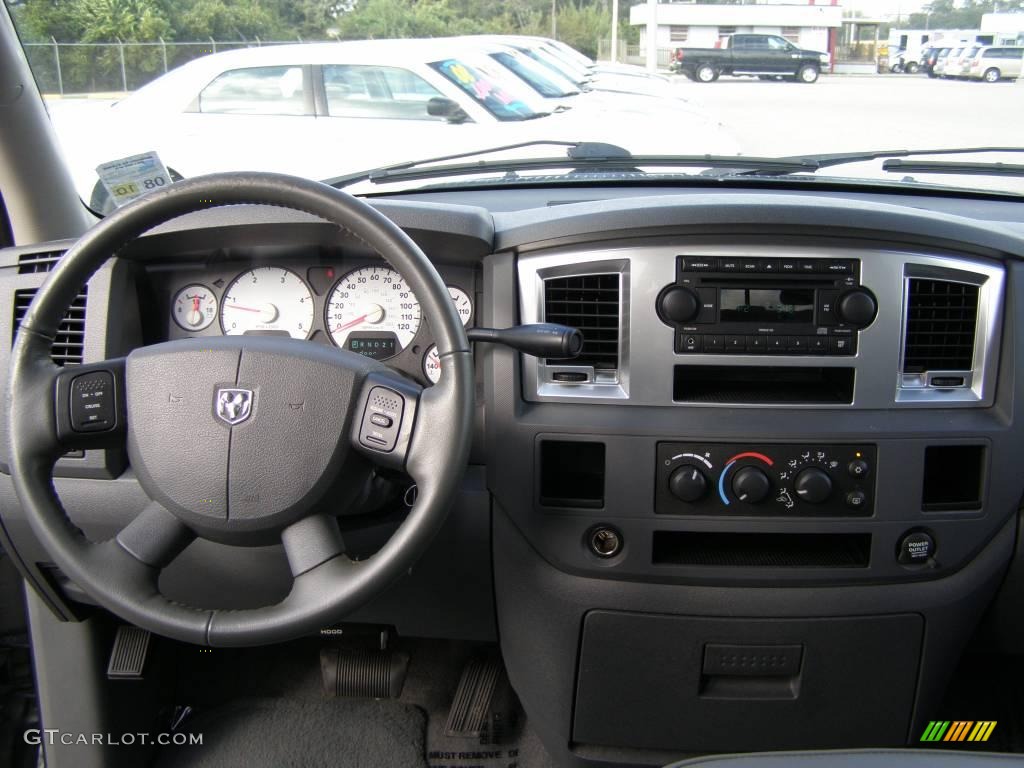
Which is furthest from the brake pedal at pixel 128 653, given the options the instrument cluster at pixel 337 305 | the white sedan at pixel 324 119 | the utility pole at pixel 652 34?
the utility pole at pixel 652 34

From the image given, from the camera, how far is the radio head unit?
188 cm

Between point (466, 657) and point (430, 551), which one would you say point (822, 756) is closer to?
point (430, 551)

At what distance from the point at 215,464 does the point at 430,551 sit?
67 centimetres

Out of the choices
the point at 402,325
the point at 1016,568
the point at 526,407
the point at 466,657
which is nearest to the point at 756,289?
the point at 526,407

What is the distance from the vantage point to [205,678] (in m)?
2.88

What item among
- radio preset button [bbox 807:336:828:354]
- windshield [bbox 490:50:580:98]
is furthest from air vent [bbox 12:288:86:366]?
windshield [bbox 490:50:580:98]

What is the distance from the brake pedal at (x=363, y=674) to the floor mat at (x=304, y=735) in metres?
0.08

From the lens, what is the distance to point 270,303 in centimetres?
207

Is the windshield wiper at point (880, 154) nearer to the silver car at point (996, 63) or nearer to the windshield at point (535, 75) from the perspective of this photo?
the silver car at point (996, 63)

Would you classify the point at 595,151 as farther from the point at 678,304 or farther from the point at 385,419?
the point at 385,419

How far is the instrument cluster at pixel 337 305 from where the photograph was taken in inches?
79.4

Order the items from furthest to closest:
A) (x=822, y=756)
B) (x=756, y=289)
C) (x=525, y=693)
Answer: (x=525, y=693) < (x=756, y=289) < (x=822, y=756)

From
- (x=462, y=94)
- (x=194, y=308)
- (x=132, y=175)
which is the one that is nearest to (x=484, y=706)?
(x=194, y=308)

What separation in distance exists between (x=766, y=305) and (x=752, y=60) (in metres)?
3.48
